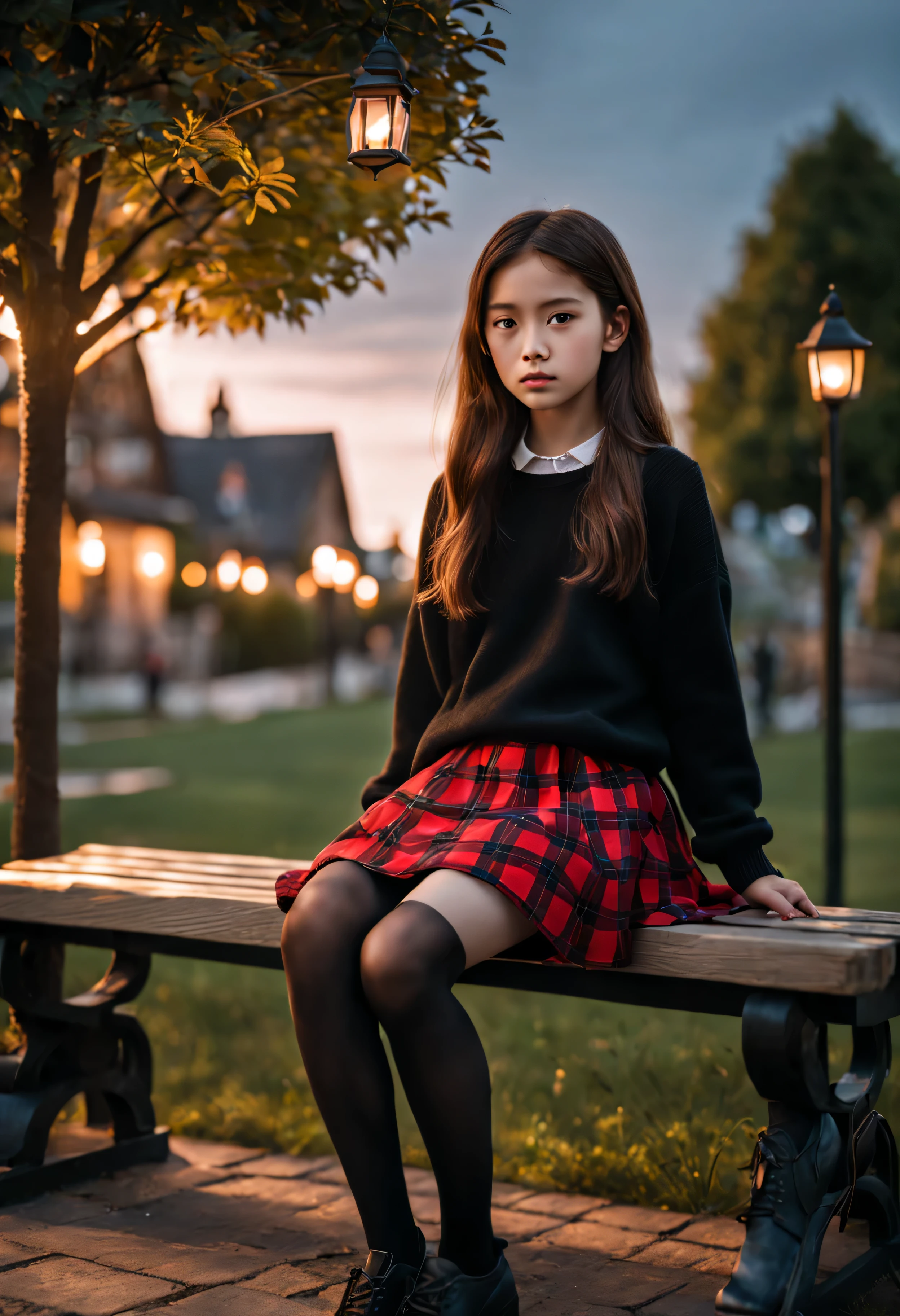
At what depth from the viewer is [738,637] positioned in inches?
1302

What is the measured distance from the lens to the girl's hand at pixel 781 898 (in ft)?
7.52

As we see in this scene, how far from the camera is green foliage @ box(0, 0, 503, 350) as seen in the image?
288cm

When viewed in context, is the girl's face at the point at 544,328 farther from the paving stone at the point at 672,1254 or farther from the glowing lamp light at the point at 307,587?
the glowing lamp light at the point at 307,587

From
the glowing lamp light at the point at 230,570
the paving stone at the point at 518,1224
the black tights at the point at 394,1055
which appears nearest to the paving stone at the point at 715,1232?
the paving stone at the point at 518,1224

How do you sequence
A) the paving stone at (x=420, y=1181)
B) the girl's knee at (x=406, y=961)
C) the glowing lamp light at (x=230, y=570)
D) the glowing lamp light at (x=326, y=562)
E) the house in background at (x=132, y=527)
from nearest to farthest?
the girl's knee at (x=406, y=961) → the paving stone at (x=420, y=1181) → the glowing lamp light at (x=326, y=562) → the glowing lamp light at (x=230, y=570) → the house in background at (x=132, y=527)

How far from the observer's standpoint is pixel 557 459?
8.59 ft

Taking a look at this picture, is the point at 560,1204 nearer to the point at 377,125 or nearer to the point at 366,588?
the point at 377,125

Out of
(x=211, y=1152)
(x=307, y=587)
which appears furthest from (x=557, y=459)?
(x=307, y=587)

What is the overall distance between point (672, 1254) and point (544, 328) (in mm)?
1850

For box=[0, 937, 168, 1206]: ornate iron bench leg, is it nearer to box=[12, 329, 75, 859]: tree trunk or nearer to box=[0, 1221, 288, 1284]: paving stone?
box=[0, 1221, 288, 1284]: paving stone

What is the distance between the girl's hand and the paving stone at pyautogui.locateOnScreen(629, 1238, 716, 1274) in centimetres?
80

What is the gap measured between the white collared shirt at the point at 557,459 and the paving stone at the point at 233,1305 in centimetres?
162

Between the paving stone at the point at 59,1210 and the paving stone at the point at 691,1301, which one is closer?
the paving stone at the point at 691,1301

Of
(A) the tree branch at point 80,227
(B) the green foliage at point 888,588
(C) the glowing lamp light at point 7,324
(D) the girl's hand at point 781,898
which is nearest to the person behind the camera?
(D) the girl's hand at point 781,898
